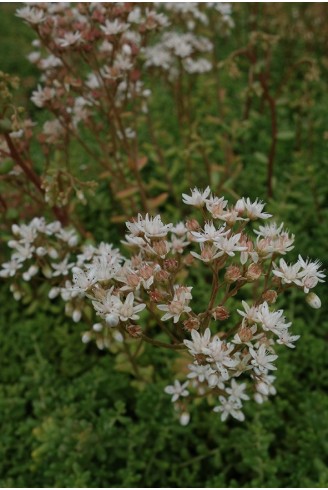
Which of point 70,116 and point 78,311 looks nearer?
point 78,311

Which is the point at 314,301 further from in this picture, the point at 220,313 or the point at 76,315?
the point at 76,315

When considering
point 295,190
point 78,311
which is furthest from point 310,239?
point 78,311

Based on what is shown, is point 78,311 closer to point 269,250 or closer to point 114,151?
point 269,250

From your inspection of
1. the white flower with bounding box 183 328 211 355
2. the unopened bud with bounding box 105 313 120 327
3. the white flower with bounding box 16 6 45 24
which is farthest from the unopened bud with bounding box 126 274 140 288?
the white flower with bounding box 16 6 45 24

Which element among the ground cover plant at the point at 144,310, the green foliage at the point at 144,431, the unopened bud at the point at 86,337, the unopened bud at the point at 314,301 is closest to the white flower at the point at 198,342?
the ground cover plant at the point at 144,310

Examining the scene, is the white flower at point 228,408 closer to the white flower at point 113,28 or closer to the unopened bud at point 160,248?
the unopened bud at point 160,248

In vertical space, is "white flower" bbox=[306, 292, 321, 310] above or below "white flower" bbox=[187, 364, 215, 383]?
above

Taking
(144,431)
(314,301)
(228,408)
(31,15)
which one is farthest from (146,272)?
(31,15)

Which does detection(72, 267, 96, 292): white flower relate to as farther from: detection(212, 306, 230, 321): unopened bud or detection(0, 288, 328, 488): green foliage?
detection(0, 288, 328, 488): green foliage
